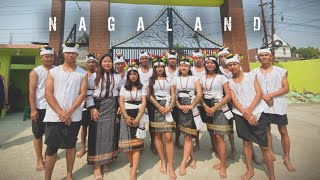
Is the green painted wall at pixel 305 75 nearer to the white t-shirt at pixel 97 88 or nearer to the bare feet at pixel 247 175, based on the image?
the bare feet at pixel 247 175

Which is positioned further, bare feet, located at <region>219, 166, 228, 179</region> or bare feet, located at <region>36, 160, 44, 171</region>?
bare feet, located at <region>36, 160, 44, 171</region>

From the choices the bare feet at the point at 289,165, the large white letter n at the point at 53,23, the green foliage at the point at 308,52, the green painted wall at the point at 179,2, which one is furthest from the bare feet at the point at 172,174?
the green foliage at the point at 308,52

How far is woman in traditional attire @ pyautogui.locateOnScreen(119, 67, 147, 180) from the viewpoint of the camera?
3293 millimetres

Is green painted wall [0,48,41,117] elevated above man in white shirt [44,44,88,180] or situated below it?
above

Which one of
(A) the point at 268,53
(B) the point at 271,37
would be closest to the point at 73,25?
(A) the point at 268,53

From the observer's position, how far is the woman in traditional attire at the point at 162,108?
3.40 m

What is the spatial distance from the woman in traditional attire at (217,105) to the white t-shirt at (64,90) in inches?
77.7

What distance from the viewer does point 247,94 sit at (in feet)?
10.6

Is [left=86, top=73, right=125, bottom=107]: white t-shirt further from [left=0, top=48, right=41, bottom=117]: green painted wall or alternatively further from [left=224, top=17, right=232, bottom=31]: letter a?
[left=0, top=48, right=41, bottom=117]: green painted wall

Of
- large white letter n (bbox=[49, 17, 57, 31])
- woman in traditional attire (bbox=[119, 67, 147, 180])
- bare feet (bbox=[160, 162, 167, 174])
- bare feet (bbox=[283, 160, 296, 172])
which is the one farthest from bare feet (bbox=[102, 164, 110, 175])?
large white letter n (bbox=[49, 17, 57, 31])

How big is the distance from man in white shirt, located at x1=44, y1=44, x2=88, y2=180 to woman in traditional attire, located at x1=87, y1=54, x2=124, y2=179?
33 cm

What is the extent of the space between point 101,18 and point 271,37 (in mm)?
17743

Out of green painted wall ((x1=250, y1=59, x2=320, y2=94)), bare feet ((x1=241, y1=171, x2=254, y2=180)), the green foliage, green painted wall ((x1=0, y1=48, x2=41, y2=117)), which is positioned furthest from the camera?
the green foliage

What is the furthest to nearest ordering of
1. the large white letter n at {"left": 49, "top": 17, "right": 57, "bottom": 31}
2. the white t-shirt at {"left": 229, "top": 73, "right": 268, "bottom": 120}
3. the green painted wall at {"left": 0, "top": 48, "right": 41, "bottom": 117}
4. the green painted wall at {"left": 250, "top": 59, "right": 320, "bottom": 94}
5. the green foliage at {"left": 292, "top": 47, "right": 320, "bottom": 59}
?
1. the green foliage at {"left": 292, "top": 47, "right": 320, "bottom": 59}
2. the green painted wall at {"left": 250, "top": 59, "right": 320, "bottom": 94}
3. the green painted wall at {"left": 0, "top": 48, "right": 41, "bottom": 117}
4. the large white letter n at {"left": 49, "top": 17, "right": 57, "bottom": 31}
5. the white t-shirt at {"left": 229, "top": 73, "right": 268, "bottom": 120}
